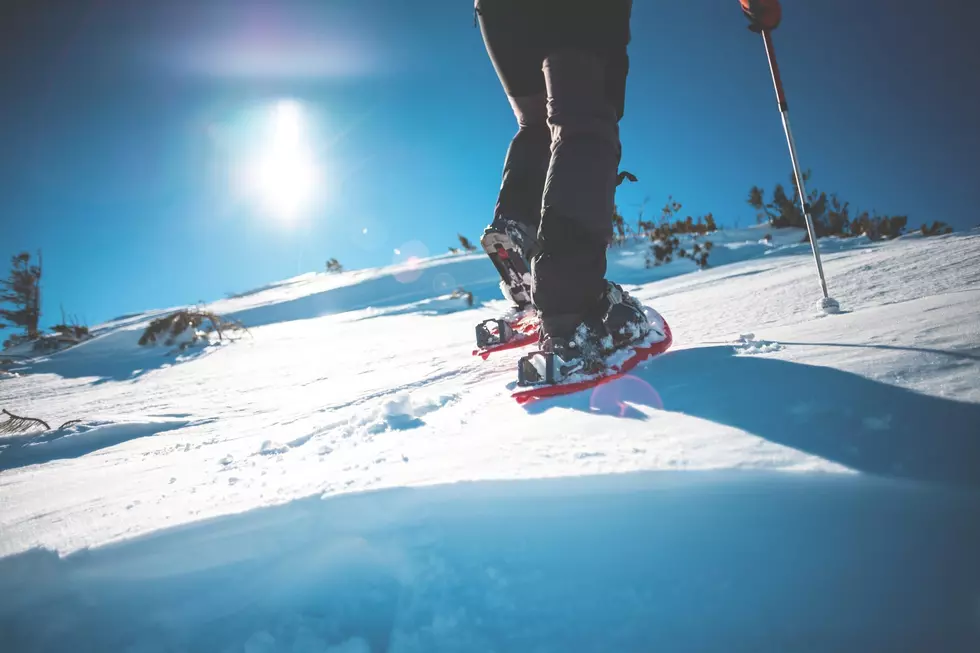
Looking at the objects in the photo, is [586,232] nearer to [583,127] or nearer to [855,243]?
[583,127]

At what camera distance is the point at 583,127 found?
115 cm

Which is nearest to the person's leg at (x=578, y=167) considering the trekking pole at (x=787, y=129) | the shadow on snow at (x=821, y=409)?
the shadow on snow at (x=821, y=409)

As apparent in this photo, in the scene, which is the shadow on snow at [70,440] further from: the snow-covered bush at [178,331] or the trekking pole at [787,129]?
the snow-covered bush at [178,331]

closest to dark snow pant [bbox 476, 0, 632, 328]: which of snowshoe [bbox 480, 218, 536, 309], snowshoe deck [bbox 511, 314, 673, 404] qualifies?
snowshoe deck [bbox 511, 314, 673, 404]

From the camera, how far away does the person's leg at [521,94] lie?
130 centimetres

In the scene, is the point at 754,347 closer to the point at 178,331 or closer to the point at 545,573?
the point at 545,573

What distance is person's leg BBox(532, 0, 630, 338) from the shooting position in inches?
43.3

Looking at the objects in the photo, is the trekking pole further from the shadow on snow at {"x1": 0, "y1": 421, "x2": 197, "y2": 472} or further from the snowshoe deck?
the shadow on snow at {"x1": 0, "y1": 421, "x2": 197, "y2": 472}

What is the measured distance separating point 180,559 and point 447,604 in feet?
1.11

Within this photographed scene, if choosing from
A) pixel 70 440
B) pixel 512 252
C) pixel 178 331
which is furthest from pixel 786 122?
pixel 178 331

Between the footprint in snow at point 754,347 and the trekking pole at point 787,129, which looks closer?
the footprint in snow at point 754,347

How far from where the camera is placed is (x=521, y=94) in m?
1.50

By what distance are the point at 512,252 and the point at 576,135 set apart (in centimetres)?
56

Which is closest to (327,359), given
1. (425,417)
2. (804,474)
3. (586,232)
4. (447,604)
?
(425,417)
